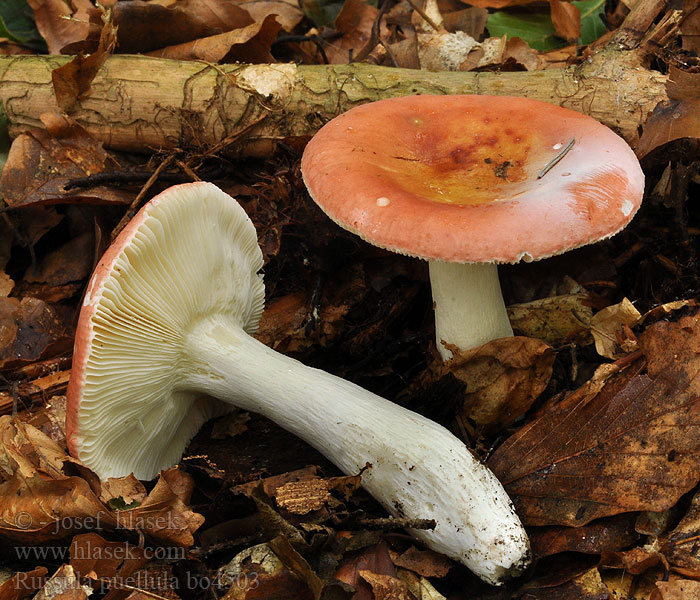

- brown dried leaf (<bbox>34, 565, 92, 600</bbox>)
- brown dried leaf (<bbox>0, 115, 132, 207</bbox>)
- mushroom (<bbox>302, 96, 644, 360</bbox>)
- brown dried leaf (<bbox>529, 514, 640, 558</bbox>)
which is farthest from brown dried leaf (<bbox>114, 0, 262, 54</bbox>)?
brown dried leaf (<bbox>529, 514, 640, 558</bbox>)

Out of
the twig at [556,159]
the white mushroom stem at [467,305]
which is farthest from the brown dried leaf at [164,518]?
the twig at [556,159]

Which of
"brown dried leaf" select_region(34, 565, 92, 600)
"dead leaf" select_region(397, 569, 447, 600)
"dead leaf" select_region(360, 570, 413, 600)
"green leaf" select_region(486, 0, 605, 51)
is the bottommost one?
"dead leaf" select_region(397, 569, 447, 600)

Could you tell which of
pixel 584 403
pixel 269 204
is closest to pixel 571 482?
pixel 584 403

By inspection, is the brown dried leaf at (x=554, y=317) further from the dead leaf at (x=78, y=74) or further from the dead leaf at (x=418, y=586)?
the dead leaf at (x=78, y=74)

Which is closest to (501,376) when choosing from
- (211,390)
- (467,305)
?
(467,305)

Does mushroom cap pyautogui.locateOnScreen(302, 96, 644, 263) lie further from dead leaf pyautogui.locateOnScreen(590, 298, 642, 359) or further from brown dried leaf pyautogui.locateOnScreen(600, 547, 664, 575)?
brown dried leaf pyautogui.locateOnScreen(600, 547, 664, 575)

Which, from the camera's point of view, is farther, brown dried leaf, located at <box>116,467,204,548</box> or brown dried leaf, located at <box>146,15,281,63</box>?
brown dried leaf, located at <box>146,15,281,63</box>

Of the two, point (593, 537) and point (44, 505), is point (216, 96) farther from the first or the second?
point (593, 537)
